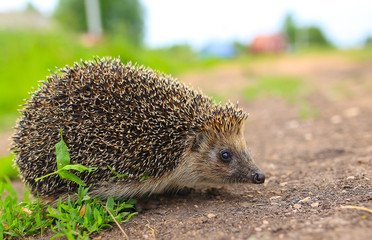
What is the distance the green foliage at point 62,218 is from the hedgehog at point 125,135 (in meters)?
0.22

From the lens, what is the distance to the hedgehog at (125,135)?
13.1 ft

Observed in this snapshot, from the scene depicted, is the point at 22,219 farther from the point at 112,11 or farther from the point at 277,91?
the point at 112,11

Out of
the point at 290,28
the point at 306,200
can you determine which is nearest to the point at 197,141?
the point at 306,200

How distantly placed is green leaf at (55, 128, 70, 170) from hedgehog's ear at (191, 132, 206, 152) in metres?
1.59

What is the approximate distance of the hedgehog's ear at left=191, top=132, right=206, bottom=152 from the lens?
448cm

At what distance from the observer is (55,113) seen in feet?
13.2

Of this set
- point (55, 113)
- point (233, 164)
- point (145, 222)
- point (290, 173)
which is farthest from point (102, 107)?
point (290, 173)

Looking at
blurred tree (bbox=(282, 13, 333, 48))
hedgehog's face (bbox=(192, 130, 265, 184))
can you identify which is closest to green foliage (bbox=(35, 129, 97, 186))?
hedgehog's face (bbox=(192, 130, 265, 184))

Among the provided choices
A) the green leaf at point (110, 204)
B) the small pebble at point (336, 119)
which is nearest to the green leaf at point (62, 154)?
the green leaf at point (110, 204)

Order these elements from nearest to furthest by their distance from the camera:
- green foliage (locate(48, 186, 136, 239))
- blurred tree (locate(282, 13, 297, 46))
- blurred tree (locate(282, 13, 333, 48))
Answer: green foliage (locate(48, 186, 136, 239))
blurred tree (locate(282, 13, 333, 48))
blurred tree (locate(282, 13, 297, 46))

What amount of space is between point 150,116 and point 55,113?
1111 millimetres

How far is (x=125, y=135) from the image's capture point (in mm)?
4051

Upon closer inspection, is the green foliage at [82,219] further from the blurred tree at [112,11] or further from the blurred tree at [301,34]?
the blurred tree at [301,34]

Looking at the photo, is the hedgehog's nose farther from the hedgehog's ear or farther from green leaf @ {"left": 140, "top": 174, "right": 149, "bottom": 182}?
green leaf @ {"left": 140, "top": 174, "right": 149, "bottom": 182}
